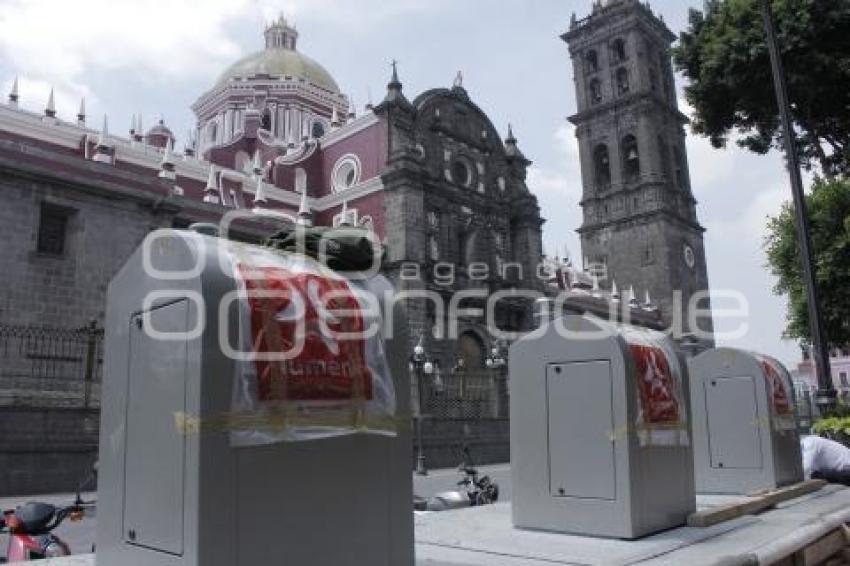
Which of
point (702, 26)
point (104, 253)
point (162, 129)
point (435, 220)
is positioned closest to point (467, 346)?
point (435, 220)

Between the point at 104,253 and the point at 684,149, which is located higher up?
the point at 684,149

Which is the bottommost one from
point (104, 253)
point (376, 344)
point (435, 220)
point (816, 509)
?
point (816, 509)

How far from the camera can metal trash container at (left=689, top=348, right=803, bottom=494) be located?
23.3ft

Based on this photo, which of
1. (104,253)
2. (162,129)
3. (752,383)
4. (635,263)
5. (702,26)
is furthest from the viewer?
(635,263)

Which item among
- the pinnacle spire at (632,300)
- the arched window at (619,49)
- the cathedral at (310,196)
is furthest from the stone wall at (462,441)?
the arched window at (619,49)

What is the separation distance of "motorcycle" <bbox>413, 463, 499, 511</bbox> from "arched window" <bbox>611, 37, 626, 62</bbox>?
4053 cm

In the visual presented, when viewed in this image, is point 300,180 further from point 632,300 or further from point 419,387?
point 632,300

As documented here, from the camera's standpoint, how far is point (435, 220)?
1157 inches

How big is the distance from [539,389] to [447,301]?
23.1 metres

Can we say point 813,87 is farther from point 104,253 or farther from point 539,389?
point 104,253

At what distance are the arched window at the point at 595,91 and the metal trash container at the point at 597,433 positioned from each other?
43.4 meters

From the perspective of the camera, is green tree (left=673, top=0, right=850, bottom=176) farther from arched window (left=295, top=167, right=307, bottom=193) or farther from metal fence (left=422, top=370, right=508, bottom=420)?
arched window (left=295, top=167, right=307, bottom=193)

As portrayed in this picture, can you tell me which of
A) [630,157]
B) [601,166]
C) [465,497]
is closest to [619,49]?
[630,157]

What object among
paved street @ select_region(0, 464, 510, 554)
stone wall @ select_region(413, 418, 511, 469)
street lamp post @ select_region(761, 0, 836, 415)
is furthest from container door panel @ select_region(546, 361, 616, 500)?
stone wall @ select_region(413, 418, 511, 469)
